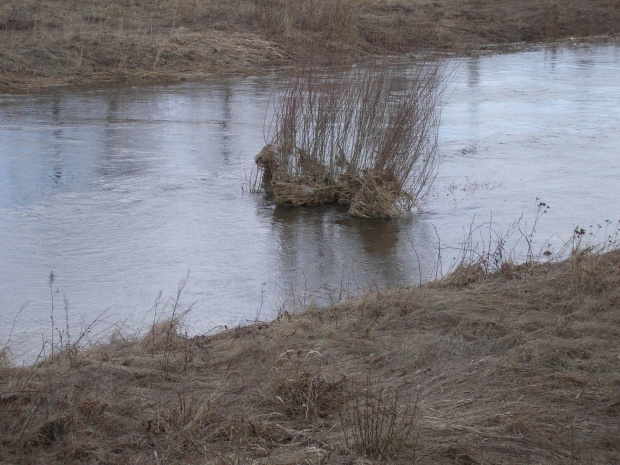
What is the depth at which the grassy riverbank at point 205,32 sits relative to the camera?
24266 mm

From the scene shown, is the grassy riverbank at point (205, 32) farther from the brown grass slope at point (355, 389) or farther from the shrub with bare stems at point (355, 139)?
the brown grass slope at point (355, 389)

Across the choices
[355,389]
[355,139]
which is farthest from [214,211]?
[355,389]

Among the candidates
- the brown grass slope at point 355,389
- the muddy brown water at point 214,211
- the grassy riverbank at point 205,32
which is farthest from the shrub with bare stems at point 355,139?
the grassy riverbank at point 205,32

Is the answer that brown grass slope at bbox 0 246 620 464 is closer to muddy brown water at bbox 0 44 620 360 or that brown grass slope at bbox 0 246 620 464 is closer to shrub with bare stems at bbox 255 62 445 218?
muddy brown water at bbox 0 44 620 360

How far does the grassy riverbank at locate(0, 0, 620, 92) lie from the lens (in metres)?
24.3

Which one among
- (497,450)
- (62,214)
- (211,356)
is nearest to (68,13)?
(62,214)

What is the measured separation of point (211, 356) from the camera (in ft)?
18.7

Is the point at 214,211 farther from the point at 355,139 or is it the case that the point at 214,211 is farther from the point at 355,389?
the point at 355,389

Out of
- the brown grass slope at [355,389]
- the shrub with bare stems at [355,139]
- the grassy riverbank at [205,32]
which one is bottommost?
the brown grass slope at [355,389]

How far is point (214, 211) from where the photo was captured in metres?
10.9

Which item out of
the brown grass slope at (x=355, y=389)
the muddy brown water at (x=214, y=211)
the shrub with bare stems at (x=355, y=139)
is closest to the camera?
the brown grass slope at (x=355, y=389)

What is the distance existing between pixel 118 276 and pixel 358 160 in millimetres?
4179

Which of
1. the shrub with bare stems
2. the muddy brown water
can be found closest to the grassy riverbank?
the muddy brown water

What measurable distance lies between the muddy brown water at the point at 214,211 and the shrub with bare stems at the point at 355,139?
0.35 meters
